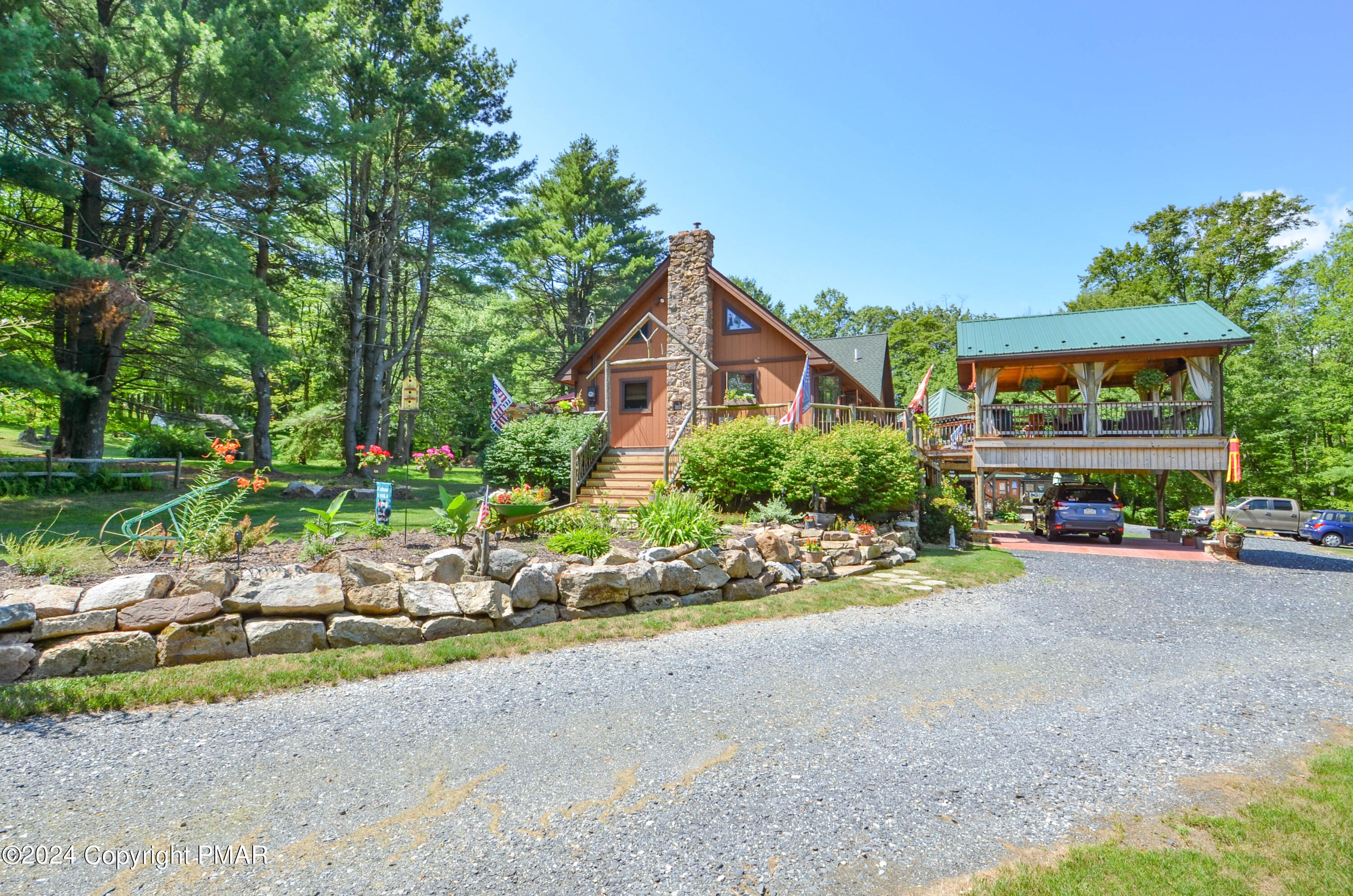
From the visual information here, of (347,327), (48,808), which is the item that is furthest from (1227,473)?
(347,327)

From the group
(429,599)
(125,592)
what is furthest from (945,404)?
(125,592)

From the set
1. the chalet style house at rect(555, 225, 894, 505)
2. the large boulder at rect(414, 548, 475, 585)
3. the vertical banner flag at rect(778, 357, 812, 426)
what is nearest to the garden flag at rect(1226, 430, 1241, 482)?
the chalet style house at rect(555, 225, 894, 505)

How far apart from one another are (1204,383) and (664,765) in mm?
16942

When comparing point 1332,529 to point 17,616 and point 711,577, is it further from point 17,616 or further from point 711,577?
point 17,616

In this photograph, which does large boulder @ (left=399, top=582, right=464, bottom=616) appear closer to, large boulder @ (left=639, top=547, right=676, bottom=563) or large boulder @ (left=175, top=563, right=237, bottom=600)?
large boulder @ (left=175, top=563, right=237, bottom=600)

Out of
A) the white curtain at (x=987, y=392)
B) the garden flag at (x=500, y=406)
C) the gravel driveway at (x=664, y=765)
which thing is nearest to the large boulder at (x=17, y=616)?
the gravel driveway at (x=664, y=765)

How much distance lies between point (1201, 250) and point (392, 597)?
1704 inches

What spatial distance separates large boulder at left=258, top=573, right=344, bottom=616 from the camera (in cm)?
557

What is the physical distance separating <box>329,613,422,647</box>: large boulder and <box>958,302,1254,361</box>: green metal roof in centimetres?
1496

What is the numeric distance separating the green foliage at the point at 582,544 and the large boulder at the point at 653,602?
0.78 meters

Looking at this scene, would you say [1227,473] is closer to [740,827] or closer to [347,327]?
[740,827]

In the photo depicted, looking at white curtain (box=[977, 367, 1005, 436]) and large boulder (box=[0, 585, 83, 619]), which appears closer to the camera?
large boulder (box=[0, 585, 83, 619])

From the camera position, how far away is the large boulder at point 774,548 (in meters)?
9.27

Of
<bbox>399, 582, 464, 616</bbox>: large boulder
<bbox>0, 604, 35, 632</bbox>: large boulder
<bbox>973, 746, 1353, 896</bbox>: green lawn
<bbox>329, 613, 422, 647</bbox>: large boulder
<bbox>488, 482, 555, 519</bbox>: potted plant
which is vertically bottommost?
<bbox>973, 746, 1353, 896</bbox>: green lawn
